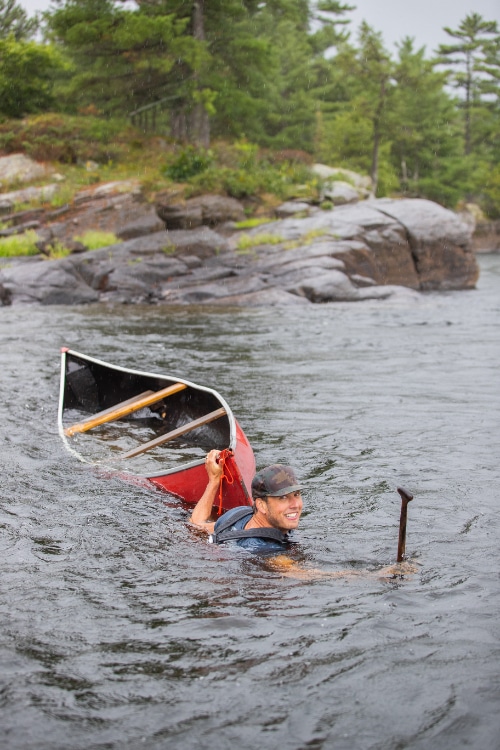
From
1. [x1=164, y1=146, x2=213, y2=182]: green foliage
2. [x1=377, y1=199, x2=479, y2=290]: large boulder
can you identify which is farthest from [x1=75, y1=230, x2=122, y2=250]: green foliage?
[x1=377, y1=199, x2=479, y2=290]: large boulder

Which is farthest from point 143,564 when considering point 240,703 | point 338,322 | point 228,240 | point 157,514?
point 228,240

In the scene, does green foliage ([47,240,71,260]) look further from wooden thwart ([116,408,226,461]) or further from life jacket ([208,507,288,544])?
life jacket ([208,507,288,544])

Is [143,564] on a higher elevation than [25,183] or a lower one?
lower

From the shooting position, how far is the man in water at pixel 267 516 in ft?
17.0

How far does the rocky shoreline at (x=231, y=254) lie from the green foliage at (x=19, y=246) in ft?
1.22

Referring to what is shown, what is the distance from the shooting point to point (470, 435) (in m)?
8.74

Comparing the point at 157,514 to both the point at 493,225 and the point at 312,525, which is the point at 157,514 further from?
the point at 493,225

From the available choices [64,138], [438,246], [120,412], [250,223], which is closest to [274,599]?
[120,412]

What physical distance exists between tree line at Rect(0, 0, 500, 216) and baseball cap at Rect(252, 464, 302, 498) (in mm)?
24949

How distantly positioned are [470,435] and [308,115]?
39163mm

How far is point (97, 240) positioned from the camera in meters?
23.2

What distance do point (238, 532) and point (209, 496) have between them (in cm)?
85

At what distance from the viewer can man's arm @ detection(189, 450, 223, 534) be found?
6.17 m

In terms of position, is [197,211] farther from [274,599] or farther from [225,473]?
[274,599]
